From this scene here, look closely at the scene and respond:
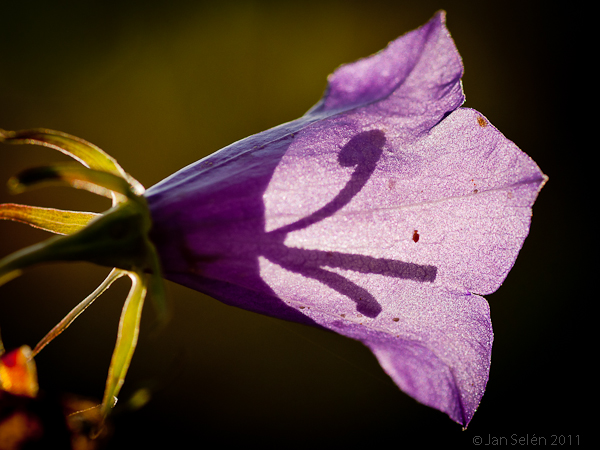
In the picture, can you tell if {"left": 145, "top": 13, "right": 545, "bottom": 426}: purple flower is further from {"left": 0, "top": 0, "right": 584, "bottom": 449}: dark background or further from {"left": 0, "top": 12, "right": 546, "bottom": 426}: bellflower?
{"left": 0, "top": 0, "right": 584, "bottom": 449}: dark background

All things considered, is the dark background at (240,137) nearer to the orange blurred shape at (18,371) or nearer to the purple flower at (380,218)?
the purple flower at (380,218)

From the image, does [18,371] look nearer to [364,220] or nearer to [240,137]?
[364,220]

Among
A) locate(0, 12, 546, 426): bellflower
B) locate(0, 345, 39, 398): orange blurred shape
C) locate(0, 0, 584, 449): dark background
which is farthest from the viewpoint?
locate(0, 0, 584, 449): dark background

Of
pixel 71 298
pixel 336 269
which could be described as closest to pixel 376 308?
pixel 336 269

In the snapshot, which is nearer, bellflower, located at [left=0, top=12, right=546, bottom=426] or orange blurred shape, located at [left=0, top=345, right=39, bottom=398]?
orange blurred shape, located at [left=0, top=345, right=39, bottom=398]

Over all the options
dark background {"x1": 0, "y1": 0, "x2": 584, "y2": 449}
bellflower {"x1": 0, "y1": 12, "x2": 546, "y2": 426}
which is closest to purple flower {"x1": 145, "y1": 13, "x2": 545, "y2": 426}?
bellflower {"x1": 0, "y1": 12, "x2": 546, "y2": 426}

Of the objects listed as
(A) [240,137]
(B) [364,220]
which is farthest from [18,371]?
(A) [240,137]

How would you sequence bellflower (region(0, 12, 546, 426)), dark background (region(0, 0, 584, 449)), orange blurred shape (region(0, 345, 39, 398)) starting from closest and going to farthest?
orange blurred shape (region(0, 345, 39, 398))
bellflower (region(0, 12, 546, 426))
dark background (region(0, 0, 584, 449))

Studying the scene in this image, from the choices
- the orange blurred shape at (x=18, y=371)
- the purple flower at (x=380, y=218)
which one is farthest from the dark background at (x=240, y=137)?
the orange blurred shape at (x=18, y=371)
